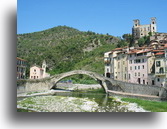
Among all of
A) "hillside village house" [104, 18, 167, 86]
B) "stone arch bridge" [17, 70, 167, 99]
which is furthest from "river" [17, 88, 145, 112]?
"hillside village house" [104, 18, 167, 86]

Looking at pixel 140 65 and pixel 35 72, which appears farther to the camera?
pixel 35 72

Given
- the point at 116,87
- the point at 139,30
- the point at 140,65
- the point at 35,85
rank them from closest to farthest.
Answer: the point at 140,65 → the point at 116,87 → the point at 35,85 → the point at 139,30

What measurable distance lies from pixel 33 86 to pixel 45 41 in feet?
125

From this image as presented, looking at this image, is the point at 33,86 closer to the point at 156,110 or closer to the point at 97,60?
the point at 156,110

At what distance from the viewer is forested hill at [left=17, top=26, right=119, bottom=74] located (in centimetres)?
3843

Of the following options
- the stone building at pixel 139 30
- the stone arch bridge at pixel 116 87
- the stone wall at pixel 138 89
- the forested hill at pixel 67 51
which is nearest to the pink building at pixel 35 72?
the stone arch bridge at pixel 116 87

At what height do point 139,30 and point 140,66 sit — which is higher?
point 139,30

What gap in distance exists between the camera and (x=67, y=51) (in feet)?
160

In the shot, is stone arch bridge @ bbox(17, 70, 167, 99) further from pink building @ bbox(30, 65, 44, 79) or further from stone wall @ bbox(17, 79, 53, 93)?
pink building @ bbox(30, 65, 44, 79)

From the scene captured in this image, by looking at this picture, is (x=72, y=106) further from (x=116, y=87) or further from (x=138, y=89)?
(x=116, y=87)

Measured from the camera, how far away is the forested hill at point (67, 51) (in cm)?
3843

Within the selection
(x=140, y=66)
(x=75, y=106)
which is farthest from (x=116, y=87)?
(x=75, y=106)

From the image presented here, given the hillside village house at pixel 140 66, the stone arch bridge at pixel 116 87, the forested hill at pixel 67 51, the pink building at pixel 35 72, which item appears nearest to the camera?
the stone arch bridge at pixel 116 87

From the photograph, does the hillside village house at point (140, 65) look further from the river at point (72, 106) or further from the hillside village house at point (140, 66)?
the river at point (72, 106)
